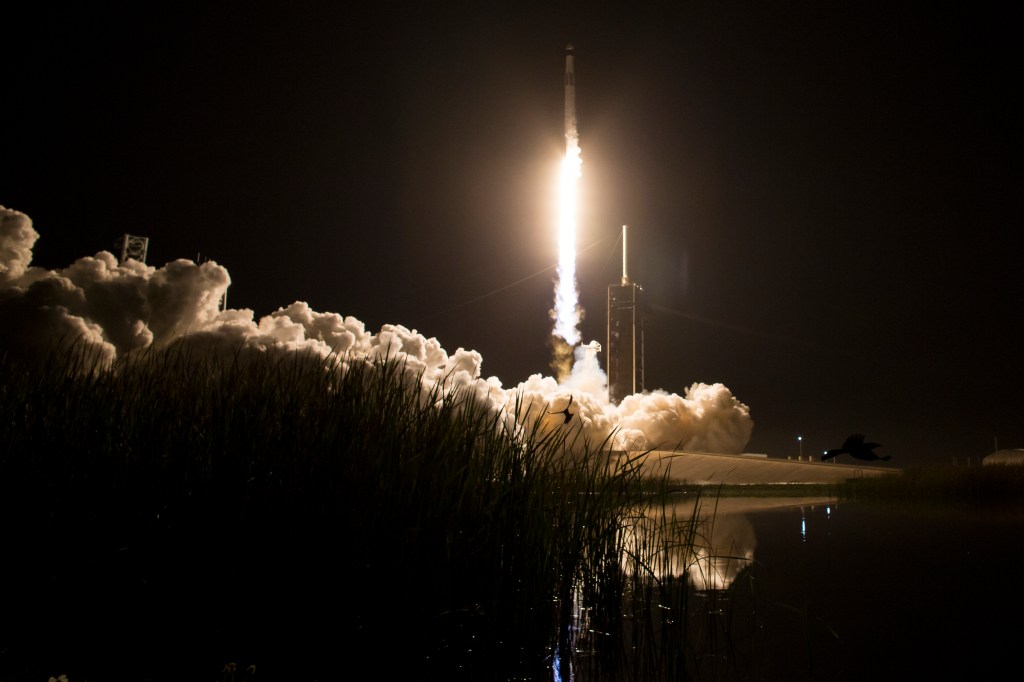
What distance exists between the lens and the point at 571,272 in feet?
201

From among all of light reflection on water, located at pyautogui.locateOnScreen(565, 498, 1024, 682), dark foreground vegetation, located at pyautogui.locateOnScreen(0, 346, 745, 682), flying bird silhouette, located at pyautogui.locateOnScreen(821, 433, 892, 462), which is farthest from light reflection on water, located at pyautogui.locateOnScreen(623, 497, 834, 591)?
flying bird silhouette, located at pyautogui.locateOnScreen(821, 433, 892, 462)

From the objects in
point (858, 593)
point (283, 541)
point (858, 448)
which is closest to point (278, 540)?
point (283, 541)

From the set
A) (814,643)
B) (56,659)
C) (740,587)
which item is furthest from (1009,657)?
(56,659)

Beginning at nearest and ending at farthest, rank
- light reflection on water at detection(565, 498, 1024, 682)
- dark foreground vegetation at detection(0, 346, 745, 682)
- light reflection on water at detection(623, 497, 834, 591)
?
1. dark foreground vegetation at detection(0, 346, 745, 682)
2. light reflection on water at detection(565, 498, 1024, 682)
3. light reflection on water at detection(623, 497, 834, 591)

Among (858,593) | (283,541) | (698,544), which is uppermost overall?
(283,541)

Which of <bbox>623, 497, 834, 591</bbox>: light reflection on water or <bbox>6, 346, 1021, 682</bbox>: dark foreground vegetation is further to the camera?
<bbox>623, 497, 834, 591</bbox>: light reflection on water

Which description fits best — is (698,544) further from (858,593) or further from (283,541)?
(283,541)

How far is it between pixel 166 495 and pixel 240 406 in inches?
43.9

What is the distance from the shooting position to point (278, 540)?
705cm

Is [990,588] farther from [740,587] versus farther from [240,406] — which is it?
[240,406]

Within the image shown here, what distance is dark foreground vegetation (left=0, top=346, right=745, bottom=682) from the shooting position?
6.93 meters

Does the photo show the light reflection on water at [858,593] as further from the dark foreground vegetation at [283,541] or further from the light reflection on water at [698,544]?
the dark foreground vegetation at [283,541]

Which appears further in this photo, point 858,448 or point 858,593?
point 858,448

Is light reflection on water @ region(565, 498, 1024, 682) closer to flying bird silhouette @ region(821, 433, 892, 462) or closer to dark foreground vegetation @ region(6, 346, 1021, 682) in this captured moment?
dark foreground vegetation @ region(6, 346, 1021, 682)
